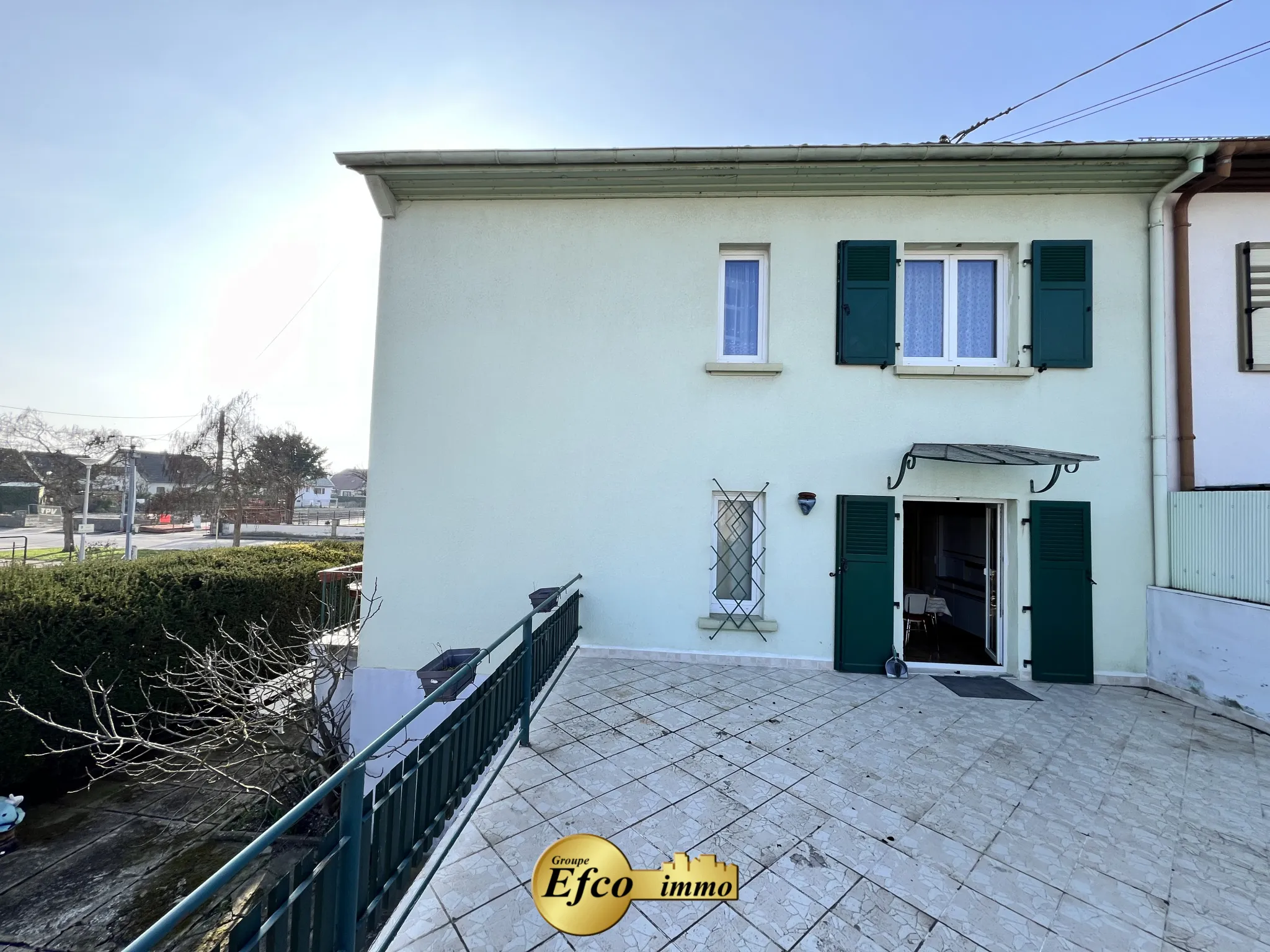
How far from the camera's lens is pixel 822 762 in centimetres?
318

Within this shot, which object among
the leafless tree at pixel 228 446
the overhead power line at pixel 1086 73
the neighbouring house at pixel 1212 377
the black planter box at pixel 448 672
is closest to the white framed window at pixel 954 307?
the neighbouring house at pixel 1212 377

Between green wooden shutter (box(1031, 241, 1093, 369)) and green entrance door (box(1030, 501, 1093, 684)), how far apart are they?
5.16ft

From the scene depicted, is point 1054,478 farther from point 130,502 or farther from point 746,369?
point 130,502

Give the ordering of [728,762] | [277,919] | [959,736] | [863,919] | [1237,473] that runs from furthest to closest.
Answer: [1237,473] < [959,736] < [728,762] < [863,919] < [277,919]

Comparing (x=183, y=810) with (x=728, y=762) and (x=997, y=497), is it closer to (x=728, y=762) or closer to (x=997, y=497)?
(x=728, y=762)

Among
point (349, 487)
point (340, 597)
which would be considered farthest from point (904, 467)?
point (349, 487)

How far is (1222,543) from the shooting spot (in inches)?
172

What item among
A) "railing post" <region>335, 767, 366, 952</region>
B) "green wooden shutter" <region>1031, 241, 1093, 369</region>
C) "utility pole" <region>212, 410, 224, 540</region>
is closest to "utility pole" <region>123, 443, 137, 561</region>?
"utility pole" <region>212, 410, 224, 540</region>

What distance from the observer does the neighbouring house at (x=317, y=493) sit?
116ft

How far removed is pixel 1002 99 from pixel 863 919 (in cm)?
931

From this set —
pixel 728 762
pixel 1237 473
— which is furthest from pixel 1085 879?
pixel 1237 473

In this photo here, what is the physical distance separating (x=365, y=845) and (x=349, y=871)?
0.14m

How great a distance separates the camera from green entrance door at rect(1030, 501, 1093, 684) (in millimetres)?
4852

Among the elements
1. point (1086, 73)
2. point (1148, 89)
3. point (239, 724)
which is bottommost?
point (239, 724)
